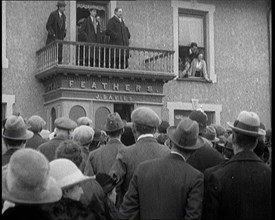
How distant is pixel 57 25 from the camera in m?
13.5

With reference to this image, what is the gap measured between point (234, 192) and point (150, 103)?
10.5 m

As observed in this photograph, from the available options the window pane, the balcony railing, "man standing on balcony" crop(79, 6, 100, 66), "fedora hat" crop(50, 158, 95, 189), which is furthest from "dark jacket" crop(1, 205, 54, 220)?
the window pane

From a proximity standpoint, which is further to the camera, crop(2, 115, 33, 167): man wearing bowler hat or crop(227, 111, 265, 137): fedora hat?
crop(2, 115, 33, 167): man wearing bowler hat

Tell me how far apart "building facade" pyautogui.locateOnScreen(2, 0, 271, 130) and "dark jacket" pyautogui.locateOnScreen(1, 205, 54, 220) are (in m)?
10.3

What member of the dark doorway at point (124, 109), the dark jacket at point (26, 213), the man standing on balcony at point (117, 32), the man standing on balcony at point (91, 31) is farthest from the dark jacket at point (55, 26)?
the dark jacket at point (26, 213)

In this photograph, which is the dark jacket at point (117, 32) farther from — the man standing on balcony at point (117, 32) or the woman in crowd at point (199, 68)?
the woman in crowd at point (199, 68)

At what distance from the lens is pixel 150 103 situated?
47.3 feet

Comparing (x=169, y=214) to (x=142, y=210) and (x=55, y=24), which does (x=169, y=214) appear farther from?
(x=55, y=24)

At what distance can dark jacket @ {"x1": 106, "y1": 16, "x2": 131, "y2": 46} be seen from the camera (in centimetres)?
1367

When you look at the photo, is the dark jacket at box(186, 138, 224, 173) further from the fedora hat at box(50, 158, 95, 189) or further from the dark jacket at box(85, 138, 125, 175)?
the fedora hat at box(50, 158, 95, 189)

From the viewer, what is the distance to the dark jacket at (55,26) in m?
13.3

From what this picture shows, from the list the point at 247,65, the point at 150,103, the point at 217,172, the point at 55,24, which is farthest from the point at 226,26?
the point at 217,172

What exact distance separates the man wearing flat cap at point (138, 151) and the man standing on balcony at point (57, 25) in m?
8.64

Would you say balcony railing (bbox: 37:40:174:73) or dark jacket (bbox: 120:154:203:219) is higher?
balcony railing (bbox: 37:40:174:73)
